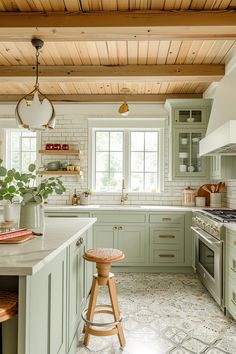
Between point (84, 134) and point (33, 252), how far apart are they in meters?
3.85

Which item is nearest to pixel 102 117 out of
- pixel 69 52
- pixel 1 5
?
pixel 69 52

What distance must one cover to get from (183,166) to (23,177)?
3.06 meters

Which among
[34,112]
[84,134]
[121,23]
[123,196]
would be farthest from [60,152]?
[121,23]

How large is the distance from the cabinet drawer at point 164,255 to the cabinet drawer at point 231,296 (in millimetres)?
1525

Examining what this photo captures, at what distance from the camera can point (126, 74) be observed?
3750 millimetres

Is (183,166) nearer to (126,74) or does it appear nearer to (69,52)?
(126,74)

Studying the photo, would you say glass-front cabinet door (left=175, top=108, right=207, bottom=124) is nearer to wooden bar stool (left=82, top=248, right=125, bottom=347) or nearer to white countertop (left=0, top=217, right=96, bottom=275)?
wooden bar stool (left=82, top=248, right=125, bottom=347)

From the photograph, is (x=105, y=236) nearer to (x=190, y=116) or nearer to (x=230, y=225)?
(x=230, y=225)

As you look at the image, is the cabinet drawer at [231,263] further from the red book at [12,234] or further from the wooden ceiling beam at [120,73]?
the wooden ceiling beam at [120,73]

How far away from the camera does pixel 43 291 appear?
5.01 feet

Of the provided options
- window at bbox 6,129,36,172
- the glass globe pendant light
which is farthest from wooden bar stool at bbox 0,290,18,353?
window at bbox 6,129,36,172

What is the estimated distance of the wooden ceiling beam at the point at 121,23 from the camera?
2539 mm

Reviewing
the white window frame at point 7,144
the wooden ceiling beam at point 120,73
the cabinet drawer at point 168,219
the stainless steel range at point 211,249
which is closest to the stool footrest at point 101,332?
the stainless steel range at point 211,249

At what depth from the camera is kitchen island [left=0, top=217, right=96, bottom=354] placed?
1326 millimetres
